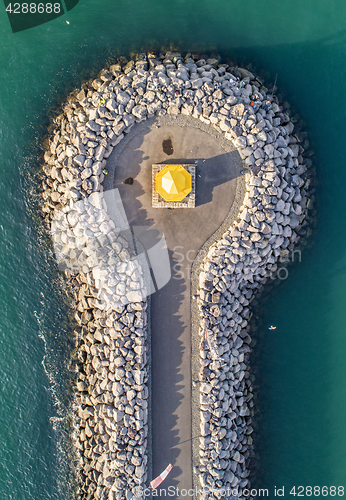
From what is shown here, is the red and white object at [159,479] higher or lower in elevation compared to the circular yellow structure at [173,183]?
lower

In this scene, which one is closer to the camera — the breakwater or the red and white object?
the red and white object

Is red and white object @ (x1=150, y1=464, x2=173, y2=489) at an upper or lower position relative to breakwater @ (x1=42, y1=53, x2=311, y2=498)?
lower

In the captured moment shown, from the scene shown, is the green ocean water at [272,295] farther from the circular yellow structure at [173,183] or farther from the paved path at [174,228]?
the circular yellow structure at [173,183]

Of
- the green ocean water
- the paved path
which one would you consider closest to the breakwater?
the paved path

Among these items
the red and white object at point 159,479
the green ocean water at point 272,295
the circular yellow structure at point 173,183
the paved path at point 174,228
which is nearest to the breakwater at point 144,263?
the red and white object at point 159,479

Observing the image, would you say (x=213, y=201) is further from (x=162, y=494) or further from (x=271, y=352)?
(x=162, y=494)

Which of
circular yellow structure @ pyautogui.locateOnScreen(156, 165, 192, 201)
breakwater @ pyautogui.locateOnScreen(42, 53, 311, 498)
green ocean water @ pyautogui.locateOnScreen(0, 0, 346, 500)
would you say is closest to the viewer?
circular yellow structure @ pyautogui.locateOnScreen(156, 165, 192, 201)

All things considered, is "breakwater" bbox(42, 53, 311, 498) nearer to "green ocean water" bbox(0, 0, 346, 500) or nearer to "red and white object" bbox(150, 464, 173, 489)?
"red and white object" bbox(150, 464, 173, 489)

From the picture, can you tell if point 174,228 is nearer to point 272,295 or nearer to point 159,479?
point 272,295
